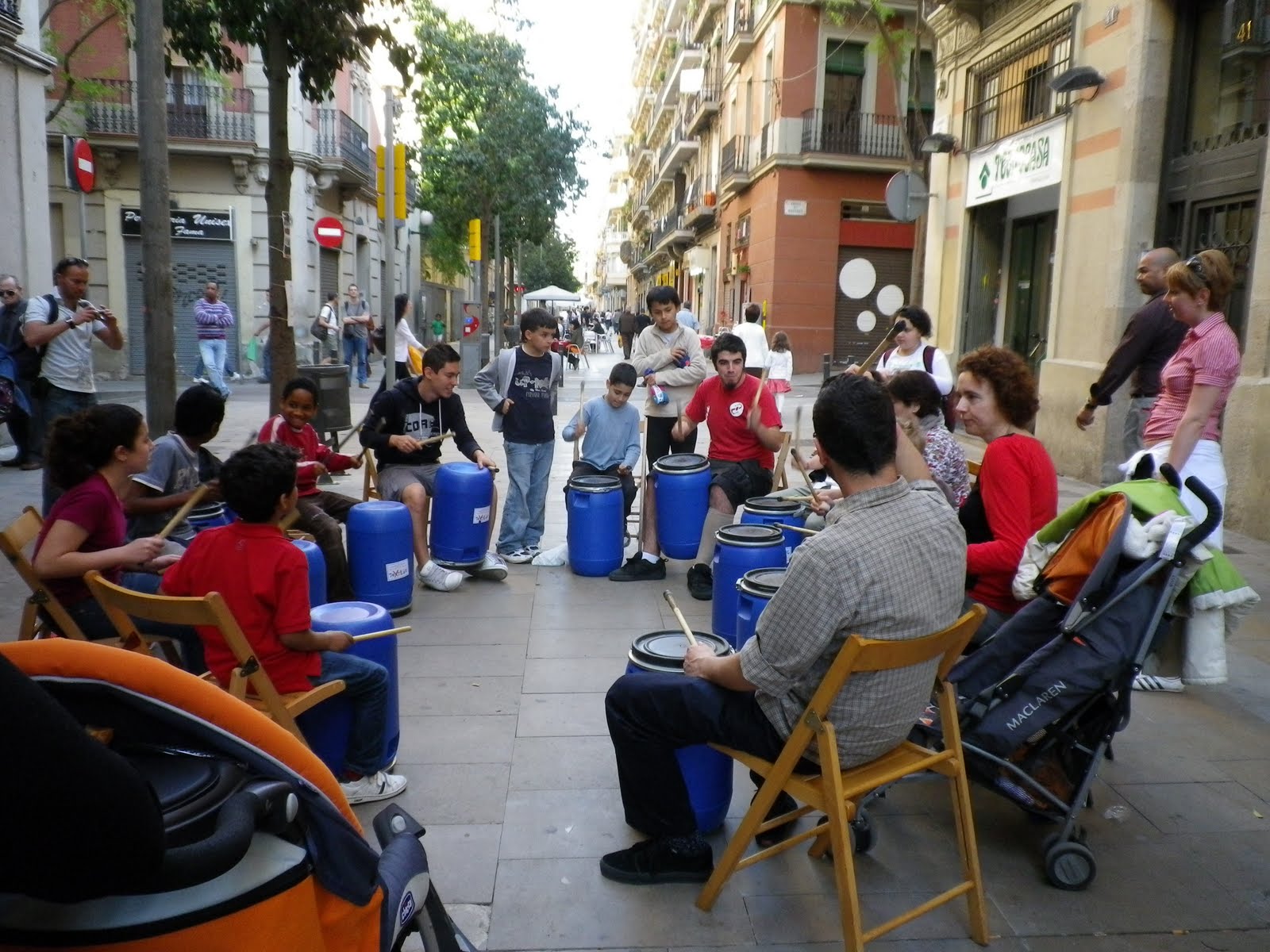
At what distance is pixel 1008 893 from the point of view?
116 inches

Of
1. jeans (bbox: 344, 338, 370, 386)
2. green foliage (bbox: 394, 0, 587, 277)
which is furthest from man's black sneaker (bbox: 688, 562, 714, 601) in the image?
green foliage (bbox: 394, 0, 587, 277)

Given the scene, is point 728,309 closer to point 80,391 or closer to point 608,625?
point 80,391

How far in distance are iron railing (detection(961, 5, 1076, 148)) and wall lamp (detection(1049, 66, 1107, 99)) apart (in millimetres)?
659

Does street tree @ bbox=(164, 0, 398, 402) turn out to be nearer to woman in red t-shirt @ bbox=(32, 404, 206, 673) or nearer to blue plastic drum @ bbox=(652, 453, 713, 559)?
blue plastic drum @ bbox=(652, 453, 713, 559)

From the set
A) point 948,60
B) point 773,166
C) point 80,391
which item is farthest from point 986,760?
point 773,166

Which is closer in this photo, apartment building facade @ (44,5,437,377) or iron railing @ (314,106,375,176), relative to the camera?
apartment building facade @ (44,5,437,377)

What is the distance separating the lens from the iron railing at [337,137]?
24.3 m

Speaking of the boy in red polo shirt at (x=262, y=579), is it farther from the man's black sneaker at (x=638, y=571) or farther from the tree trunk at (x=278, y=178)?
the tree trunk at (x=278, y=178)

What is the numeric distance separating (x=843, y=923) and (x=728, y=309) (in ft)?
97.4

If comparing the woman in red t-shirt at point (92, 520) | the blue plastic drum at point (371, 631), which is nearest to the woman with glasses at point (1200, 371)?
the blue plastic drum at point (371, 631)

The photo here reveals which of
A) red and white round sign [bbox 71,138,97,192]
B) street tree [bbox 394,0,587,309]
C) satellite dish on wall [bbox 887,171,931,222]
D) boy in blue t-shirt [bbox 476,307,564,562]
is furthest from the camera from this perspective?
street tree [bbox 394,0,587,309]

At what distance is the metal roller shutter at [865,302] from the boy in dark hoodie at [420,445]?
19619 millimetres

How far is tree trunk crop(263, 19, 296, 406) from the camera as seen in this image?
25.0ft

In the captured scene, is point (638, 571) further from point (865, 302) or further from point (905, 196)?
point (865, 302)
